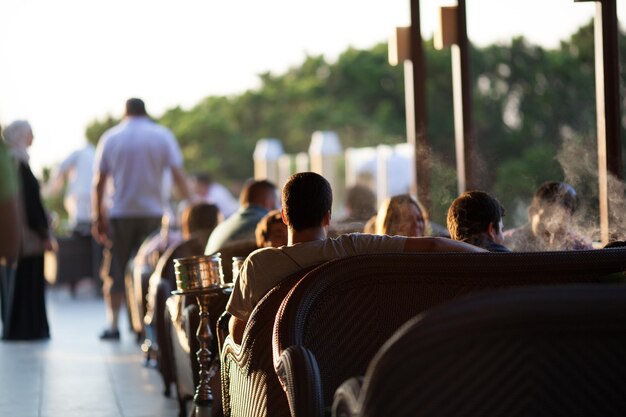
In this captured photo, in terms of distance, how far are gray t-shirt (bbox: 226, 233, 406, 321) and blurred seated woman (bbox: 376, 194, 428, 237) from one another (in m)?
1.46

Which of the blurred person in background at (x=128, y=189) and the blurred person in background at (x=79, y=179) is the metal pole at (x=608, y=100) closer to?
the blurred person in background at (x=128, y=189)

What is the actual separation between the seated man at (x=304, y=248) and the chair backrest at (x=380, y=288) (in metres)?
0.27

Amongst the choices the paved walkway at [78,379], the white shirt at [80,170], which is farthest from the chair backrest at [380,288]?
the white shirt at [80,170]

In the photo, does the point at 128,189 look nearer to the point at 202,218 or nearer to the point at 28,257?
the point at 28,257

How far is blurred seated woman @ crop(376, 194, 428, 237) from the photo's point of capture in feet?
16.3

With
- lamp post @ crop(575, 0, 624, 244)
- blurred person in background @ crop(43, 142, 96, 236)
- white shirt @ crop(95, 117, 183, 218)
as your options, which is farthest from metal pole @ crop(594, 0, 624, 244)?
blurred person in background @ crop(43, 142, 96, 236)

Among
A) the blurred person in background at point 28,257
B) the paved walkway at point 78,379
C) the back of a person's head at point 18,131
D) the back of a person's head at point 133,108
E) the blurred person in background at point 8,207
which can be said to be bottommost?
the paved walkway at point 78,379

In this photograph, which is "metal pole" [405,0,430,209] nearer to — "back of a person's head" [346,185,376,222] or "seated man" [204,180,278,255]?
"back of a person's head" [346,185,376,222]

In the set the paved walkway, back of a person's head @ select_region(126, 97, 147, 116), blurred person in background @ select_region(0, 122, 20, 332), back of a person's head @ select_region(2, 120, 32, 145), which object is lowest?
the paved walkway

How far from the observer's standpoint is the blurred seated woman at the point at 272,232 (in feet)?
15.6

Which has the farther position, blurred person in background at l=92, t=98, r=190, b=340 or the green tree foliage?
the green tree foliage

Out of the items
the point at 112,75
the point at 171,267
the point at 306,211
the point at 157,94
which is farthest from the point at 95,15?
the point at 306,211

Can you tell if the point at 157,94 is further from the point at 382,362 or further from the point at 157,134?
the point at 382,362

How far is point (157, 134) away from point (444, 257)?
6.40 m
